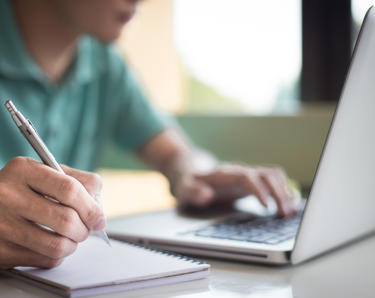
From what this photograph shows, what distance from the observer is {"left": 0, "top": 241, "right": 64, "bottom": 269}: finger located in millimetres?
479

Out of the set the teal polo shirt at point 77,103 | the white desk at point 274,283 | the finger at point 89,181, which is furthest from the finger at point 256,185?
the teal polo shirt at point 77,103

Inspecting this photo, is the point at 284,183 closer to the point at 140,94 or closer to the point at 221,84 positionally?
the point at 140,94

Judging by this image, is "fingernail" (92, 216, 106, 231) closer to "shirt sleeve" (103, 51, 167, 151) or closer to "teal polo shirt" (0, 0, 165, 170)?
"teal polo shirt" (0, 0, 165, 170)

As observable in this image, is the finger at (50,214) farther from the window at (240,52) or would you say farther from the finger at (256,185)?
the window at (240,52)

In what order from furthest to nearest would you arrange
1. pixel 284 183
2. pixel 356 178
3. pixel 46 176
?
pixel 284 183 → pixel 356 178 → pixel 46 176

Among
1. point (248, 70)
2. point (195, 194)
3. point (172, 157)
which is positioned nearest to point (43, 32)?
point (172, 157)

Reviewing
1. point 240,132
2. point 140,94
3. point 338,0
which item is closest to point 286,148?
point 240,132

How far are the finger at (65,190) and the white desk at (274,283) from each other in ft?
0.23

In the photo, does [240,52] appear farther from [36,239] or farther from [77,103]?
[36,239]

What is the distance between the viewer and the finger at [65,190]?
0.46 meters

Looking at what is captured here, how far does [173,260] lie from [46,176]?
14 centimetres

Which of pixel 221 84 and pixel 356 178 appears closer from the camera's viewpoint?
pixel 356 178

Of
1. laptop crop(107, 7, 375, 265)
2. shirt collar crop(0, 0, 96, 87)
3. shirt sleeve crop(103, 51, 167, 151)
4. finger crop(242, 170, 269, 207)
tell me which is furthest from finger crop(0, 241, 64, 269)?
shirt sleeve crop(103, 51, 167, 151)

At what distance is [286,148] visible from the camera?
150 centimetres
